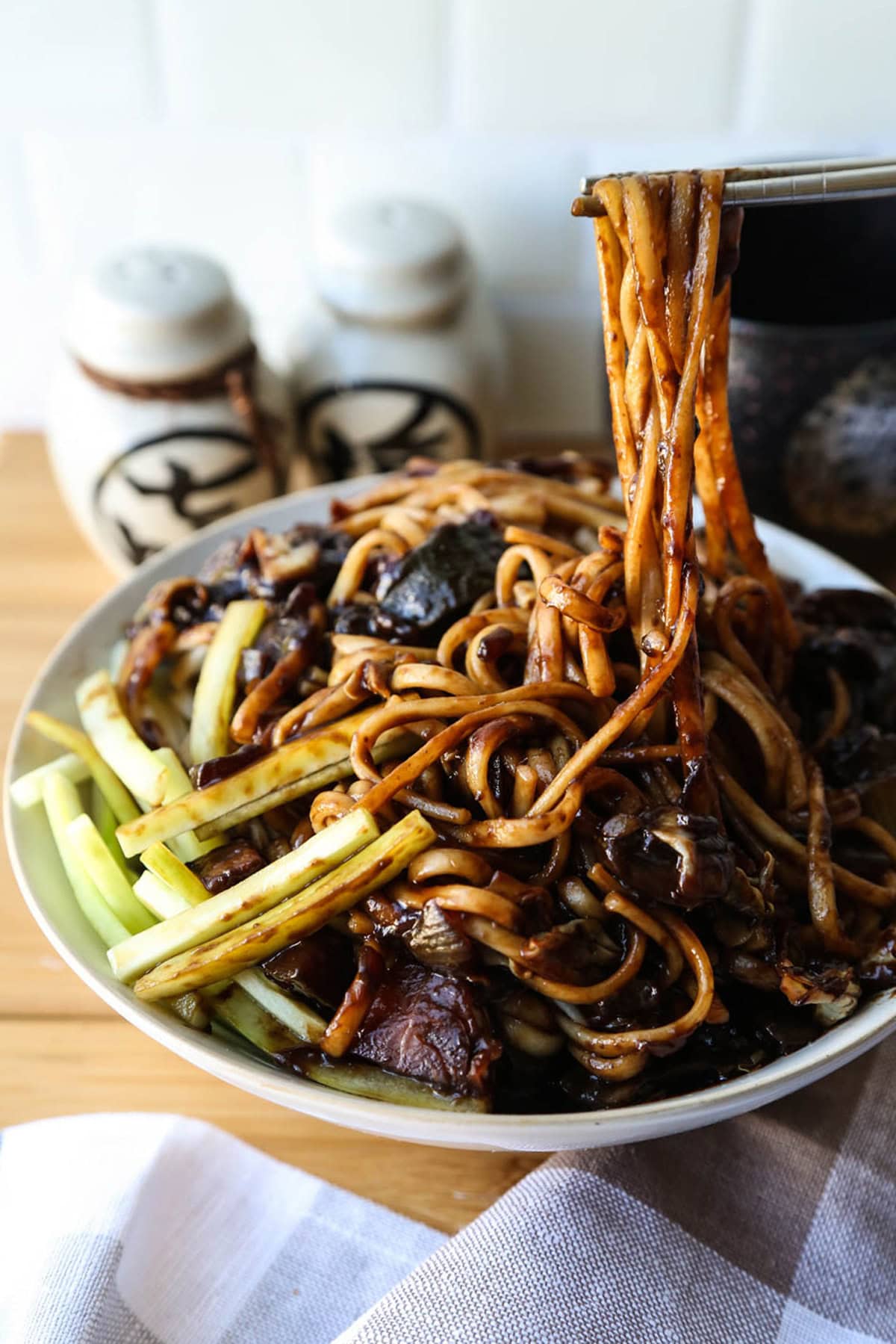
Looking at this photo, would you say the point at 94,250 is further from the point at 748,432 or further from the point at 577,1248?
the point at 577,1248

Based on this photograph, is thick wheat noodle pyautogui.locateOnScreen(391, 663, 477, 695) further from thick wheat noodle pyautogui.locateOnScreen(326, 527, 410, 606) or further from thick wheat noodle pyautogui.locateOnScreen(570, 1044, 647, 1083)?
thick wheat noodle pyautogui.locateOnScreen(570, 1044, 647, 1083)

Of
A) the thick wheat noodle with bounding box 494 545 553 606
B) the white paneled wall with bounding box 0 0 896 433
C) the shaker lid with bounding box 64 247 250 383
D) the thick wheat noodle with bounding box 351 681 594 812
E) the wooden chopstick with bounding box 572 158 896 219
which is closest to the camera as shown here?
the wooden chopstick with bounding box 572 158 896 219

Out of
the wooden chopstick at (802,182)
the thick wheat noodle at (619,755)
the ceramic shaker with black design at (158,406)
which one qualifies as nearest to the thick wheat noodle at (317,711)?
the thick wheat noodle at (619,755)

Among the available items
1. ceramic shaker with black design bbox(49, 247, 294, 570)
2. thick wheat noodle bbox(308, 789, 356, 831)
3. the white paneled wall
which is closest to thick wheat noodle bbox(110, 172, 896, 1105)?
thick wheat noodle bbox(308, 789, 356, 831)

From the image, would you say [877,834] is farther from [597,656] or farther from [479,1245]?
[479,1245]

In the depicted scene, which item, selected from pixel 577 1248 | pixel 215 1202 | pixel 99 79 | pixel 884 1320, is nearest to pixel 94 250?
pixel 99 79

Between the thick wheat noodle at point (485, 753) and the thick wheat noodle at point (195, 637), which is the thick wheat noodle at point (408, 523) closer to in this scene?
the thick wheat noodle at point (195, 637)
